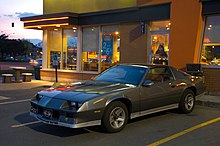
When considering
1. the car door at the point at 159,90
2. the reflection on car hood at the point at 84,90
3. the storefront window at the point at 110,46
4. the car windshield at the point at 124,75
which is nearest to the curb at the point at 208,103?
the car door at the point at 159,90

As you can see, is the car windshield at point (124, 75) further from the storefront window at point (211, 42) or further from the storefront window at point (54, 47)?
the storefront window at point (54, 47)

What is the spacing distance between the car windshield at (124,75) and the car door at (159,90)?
0.70 feet

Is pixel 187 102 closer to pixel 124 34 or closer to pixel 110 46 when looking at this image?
pixel 124 34

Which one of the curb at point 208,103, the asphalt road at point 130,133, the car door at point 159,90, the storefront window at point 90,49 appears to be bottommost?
the asphalt road at point 130,133

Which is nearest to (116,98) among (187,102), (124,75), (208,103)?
(124,75)

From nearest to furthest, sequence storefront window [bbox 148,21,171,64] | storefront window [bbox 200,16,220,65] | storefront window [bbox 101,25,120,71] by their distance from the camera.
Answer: storefront window [bbox 200,16,220,65] → storefront window [bbox 148,21,171,64] → storefront window [bbox 101,25,120,71]

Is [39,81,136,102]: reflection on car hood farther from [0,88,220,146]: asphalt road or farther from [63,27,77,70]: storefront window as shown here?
[63,27,77,70]: storefront window

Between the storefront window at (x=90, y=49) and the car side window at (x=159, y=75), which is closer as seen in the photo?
the car side window at (x=159, y=75)

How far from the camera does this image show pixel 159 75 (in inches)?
315

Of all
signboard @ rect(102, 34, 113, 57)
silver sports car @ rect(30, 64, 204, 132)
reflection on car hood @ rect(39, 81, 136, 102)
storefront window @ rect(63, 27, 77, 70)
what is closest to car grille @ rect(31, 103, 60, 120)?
silver sports car @ rect(30, 64, 204, 132)

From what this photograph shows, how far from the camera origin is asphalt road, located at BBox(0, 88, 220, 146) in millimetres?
5855

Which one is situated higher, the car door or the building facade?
the building facade

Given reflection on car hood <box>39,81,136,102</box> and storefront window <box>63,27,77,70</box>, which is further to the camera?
storefront window <box>63,27,77,70</box>

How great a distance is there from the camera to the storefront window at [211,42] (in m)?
12.0
